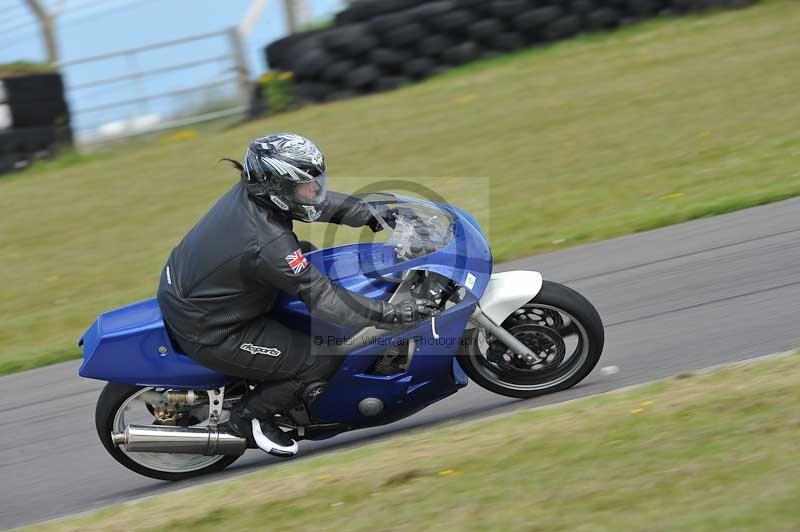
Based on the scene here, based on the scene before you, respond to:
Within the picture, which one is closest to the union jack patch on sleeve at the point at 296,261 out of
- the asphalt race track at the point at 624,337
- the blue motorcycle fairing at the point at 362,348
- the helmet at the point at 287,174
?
the helmet at the point at 287,174

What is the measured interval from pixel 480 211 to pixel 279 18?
730 cm

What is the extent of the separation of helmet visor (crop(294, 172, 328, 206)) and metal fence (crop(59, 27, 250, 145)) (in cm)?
1027

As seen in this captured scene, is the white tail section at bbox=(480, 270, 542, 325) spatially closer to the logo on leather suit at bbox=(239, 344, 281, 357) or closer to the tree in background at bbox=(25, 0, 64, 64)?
the logo on leather suit at bbox=(239, 344, 281, 357)

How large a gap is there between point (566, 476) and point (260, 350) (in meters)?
1.77

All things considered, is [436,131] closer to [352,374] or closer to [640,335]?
[640,335]

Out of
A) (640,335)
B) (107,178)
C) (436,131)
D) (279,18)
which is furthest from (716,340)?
(279,18)

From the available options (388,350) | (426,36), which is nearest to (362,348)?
(388,350)

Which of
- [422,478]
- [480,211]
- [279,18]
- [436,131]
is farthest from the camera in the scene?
[279,18]

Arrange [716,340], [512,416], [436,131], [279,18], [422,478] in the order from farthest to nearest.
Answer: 1. [279,18]
2. [436,131]
3. [716,340]
4. [512,416]
5. [422,478]

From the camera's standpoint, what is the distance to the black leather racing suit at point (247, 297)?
16.2 feet

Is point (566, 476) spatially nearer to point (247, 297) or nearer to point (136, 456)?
point (247, 297)

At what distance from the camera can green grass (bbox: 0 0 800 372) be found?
924 cm

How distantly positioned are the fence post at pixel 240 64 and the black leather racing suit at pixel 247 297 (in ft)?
32.8

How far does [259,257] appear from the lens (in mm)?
4914
